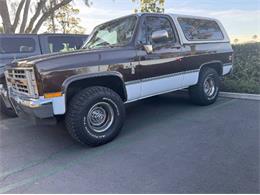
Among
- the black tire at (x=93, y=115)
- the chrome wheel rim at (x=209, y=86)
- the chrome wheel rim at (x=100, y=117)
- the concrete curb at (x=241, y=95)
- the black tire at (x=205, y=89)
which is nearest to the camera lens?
the black tire at (x=93, y=115)

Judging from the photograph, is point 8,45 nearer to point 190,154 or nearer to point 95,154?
point 95,154

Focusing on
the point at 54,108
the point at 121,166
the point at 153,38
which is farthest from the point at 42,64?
the point at 153,38

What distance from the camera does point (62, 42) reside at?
745 centimetres

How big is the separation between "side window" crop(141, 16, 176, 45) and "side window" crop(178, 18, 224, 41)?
39 centimetres

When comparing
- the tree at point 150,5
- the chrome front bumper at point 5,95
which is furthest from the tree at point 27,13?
the chrome front bumper at point 5,95

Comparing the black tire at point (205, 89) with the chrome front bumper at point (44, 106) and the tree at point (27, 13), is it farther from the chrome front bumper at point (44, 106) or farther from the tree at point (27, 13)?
the tree at point (27, 13)

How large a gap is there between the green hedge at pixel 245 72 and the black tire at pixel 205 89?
1091 mm

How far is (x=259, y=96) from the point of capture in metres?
6.37

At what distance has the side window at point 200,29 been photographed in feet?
18.4

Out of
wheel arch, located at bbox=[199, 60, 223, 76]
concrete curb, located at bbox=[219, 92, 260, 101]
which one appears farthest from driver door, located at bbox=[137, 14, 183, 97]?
concrete curb, located at bbox=[219, 92, 260, 101]

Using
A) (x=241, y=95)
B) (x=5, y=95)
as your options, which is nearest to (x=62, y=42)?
(x=5, y=95)

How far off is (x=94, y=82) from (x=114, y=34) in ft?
4.09

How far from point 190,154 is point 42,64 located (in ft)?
7.65

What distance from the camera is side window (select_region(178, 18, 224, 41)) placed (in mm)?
5617
